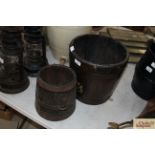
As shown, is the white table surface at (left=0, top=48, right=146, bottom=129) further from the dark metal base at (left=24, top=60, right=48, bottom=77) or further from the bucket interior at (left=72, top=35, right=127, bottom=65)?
the bucket interior at (left=72, top=35, right=127, bottom=65)

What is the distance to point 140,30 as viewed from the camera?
1311 millimetres

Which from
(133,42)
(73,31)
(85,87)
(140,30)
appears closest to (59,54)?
(73,31)

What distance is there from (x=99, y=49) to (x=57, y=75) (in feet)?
0.64

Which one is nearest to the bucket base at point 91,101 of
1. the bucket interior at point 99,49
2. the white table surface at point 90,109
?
the white table surface at point 90,109

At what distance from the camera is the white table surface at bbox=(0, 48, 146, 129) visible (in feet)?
2.83

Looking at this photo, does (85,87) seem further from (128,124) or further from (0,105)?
(0,105)

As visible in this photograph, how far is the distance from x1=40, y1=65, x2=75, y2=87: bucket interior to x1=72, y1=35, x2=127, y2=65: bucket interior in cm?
9

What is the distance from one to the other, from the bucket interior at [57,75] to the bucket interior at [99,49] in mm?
88

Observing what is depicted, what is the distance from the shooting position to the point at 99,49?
970mm

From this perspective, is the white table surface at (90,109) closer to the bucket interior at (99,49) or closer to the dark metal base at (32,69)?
the dark metal base at (32,69)

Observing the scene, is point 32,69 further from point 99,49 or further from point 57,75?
point 99,49

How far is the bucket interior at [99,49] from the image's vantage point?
0.92 meters
